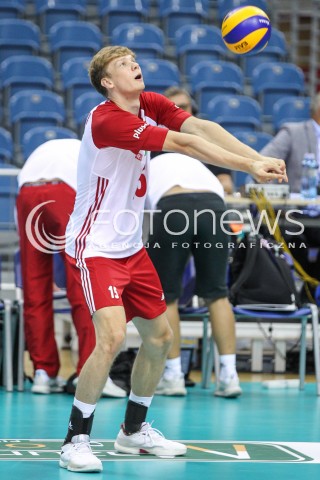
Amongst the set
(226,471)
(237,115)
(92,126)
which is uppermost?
(237,115)

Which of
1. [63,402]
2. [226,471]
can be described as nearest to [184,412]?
[63,402]

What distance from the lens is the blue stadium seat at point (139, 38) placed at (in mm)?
13102

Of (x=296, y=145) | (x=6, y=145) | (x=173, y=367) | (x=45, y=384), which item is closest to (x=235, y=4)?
(x=6, y=145)

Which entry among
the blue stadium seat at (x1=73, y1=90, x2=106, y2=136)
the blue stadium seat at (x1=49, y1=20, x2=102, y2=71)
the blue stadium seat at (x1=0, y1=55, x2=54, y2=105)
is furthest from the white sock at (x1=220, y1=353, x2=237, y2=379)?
the blue stadium seat at (x1=49, y1=20, x2=102, y2=71)

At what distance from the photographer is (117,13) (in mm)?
13812

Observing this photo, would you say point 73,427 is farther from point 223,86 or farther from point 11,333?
point 223,86

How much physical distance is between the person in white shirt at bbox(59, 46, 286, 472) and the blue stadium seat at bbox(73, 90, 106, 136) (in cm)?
647

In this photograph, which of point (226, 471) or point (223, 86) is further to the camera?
point (223, 86)

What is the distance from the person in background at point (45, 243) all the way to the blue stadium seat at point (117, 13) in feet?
23.2

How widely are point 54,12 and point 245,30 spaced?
8.03 meters

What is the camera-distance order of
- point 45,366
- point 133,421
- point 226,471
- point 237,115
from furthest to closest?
1. point 237,115
2. point 45,366
3. point 133,421
4. point 226,471

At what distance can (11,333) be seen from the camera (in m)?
7.32

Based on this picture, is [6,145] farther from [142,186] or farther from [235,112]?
[142,186]

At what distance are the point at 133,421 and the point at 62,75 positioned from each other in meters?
8.14
